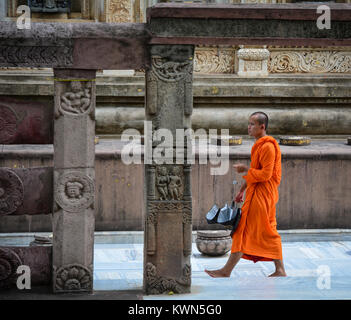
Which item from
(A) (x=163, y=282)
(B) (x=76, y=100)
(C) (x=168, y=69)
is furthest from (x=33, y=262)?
(C) (x=168, y=69)

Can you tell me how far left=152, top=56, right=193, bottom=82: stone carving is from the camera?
19.2ft

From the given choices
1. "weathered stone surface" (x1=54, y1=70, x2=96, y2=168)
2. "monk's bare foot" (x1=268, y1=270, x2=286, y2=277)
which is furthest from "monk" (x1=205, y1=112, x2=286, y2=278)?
"weathered stone surface" (x1=54, y1=70, x2=96, y2=168)

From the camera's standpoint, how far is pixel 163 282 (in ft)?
19.7

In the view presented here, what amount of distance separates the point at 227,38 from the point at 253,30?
8.7 inches

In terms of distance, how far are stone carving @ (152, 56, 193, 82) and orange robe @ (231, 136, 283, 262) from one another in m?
1.08

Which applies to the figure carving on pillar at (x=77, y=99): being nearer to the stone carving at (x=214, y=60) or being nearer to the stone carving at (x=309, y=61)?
the stone carving at (x=214, y=60)

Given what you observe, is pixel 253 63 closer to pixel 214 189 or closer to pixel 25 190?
pixel 214 189

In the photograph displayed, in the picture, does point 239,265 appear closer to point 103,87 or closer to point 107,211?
point 107,211

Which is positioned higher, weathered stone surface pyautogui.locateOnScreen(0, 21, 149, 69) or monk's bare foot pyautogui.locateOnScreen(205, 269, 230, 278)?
weathered stone surface pyautogui.locateOnScreen(0, 21, 149, 69)

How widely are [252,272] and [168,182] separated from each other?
156 centimetres

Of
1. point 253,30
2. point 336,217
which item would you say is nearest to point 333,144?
point 336,217

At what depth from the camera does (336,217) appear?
28.6ft

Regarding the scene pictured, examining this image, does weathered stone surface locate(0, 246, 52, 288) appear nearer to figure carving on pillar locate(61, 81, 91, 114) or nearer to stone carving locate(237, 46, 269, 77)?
figure carving on pillar locate(61, 81, 91, 114)
